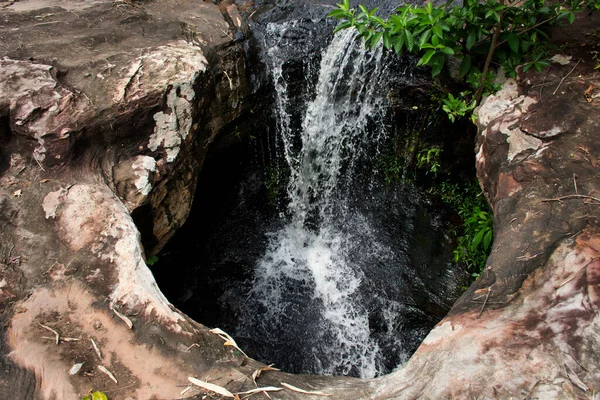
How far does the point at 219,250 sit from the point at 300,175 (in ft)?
4.56

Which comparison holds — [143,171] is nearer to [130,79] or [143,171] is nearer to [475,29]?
[130,79]

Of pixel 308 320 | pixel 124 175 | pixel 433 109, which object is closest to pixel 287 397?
pixel 124 175

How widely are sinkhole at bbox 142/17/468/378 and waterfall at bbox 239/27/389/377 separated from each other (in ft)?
0.04

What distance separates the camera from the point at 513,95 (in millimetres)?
3535

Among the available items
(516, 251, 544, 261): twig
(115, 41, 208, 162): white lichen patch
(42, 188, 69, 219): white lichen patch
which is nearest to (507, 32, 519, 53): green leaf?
(516, 251, 544, 261): twig

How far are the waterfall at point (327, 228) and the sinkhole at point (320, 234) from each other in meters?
0.01

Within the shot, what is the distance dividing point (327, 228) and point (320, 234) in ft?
0.39

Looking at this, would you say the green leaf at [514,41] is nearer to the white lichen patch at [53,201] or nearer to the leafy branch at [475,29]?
the leafy branch at [475,29]

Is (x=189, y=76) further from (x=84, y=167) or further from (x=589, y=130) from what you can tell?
(x=589, y=130)

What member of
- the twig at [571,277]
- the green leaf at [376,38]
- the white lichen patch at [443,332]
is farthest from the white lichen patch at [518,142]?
the white lichen patch at [443,332]

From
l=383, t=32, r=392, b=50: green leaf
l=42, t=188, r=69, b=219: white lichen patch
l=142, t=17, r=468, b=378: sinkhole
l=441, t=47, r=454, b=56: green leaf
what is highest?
l=383, t=32, r=392, b=50: green leaf

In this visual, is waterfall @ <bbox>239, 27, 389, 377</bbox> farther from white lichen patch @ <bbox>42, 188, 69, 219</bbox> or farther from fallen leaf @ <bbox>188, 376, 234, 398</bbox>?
white lichen patch @ <bbox>42, 188, 69, 219</bbox>

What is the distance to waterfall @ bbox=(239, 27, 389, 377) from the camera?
4312 millimetres

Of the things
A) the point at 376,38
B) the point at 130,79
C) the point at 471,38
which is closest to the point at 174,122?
the point at 130,79
